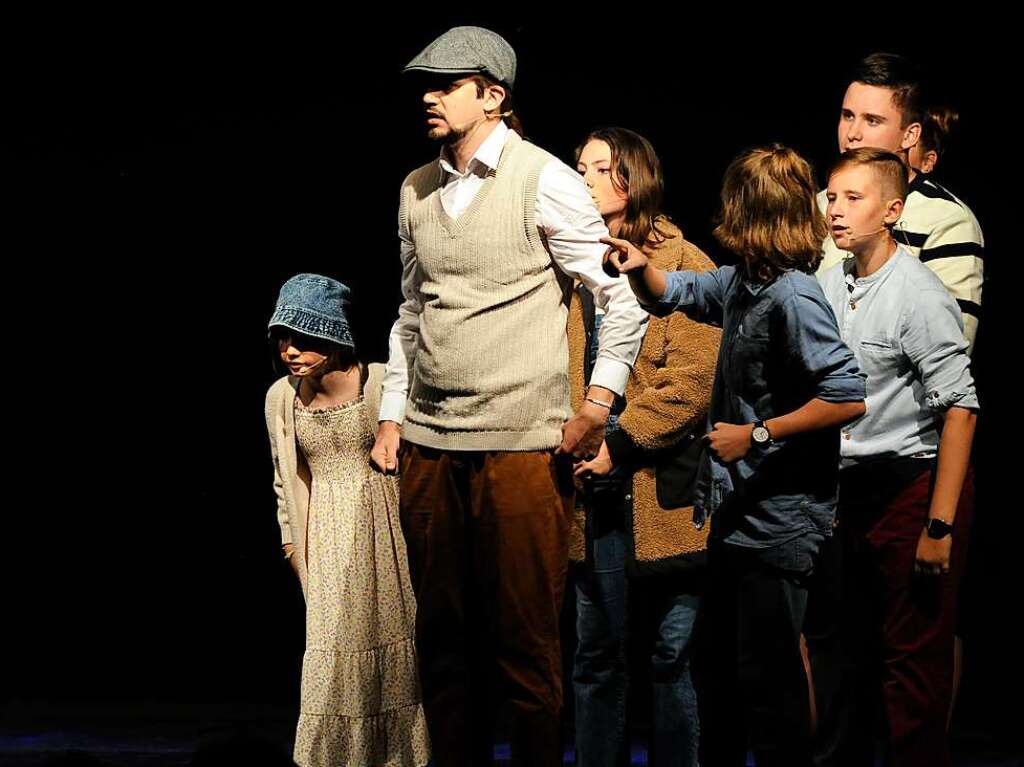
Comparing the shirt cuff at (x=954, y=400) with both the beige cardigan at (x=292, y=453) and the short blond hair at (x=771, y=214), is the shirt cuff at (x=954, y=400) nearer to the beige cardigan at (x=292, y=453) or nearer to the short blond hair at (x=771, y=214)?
the short blond hair at (x=771, y=214)

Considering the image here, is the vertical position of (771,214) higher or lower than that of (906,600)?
higher

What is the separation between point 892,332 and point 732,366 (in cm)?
36

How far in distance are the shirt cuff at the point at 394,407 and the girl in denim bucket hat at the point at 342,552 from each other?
22.2 inches

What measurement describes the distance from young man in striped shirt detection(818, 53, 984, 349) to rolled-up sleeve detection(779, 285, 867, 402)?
1.64 feet

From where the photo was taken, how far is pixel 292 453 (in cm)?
368

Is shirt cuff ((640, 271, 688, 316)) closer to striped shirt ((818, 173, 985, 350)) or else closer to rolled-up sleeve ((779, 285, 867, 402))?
rolled-up sleeve ((779, 285, 867, 402))

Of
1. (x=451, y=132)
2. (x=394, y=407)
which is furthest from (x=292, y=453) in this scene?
(x=451, y=132)

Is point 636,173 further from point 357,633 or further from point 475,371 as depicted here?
point 357,633

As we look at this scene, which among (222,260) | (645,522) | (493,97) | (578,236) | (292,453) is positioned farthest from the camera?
(222,260)

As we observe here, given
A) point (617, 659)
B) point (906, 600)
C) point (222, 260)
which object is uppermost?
point (222, 260)

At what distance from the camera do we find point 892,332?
113 inches

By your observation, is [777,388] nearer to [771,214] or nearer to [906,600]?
[771,214]

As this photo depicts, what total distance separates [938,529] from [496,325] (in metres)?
0.93

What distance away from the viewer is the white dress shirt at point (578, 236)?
2754 mm
